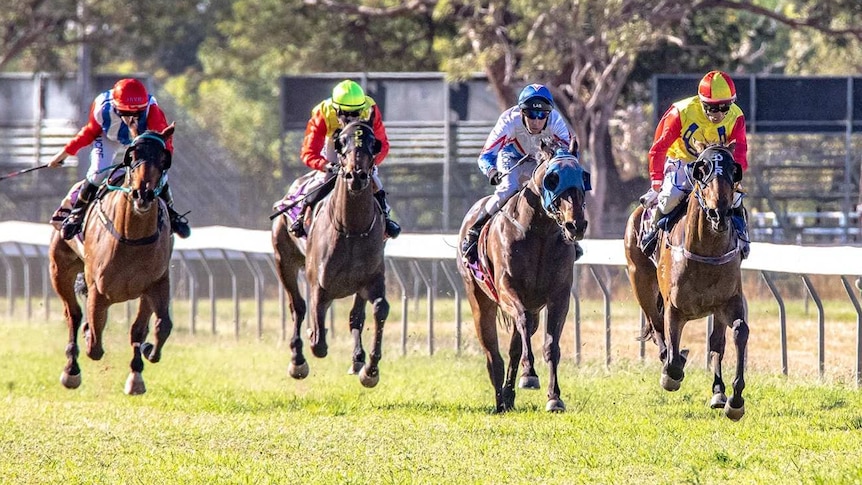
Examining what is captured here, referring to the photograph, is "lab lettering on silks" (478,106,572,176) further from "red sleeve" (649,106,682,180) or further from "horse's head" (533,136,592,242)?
"horse's head" (533,136,592,242)

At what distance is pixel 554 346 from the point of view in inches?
421

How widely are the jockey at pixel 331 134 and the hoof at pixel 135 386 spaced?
1689mm

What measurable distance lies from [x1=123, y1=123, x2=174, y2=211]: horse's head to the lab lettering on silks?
226cm

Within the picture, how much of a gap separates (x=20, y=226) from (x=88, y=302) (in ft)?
28.5

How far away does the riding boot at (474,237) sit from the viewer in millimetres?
11711

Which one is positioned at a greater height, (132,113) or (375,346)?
(132,113)

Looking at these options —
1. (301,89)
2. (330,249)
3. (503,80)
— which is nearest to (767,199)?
(503,80)

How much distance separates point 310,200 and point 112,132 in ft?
5.31

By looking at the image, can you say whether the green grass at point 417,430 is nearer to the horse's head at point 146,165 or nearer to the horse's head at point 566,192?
the horse's head at point 566,192

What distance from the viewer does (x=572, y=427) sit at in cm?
982

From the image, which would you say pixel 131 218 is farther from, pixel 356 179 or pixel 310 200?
pixel 356 179

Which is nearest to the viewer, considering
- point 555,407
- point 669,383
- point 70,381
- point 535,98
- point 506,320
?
point 555,407

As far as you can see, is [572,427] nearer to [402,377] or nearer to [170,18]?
[402,377]

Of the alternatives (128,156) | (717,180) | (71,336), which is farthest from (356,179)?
(71,336)
